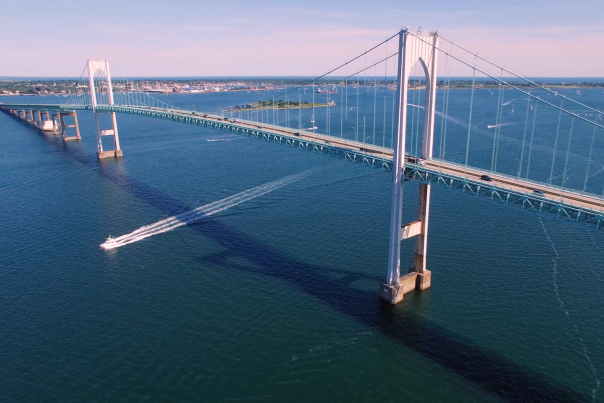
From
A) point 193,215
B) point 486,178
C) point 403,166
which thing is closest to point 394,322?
point 403,166

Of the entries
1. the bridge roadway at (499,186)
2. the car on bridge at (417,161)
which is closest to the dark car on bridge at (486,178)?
the bridge roadway at (499,186)

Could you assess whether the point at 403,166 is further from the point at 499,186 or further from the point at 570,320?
the point at 570,320

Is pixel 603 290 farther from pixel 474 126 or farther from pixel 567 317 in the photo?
pixel 474 126

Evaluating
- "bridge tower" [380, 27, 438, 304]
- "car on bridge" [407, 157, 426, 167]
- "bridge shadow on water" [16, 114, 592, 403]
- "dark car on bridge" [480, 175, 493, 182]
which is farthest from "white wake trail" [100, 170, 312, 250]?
"dark car on bridge" [480, 175, 493, 182]

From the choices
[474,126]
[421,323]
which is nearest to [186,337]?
[421,323]

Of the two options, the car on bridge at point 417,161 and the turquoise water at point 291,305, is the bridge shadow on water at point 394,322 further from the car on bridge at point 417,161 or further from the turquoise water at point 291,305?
the car on bridge at point 417,161
